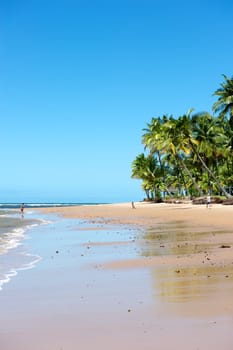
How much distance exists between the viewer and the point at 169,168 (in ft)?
329

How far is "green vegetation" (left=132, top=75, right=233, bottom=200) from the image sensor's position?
2302 inches

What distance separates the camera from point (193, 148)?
58.9 m

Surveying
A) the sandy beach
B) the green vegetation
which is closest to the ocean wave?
the sandy beach

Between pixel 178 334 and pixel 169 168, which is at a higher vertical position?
pixel 169 168

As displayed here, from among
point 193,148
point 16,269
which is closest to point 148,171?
point 193,148

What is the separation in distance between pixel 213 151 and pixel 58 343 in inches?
2489

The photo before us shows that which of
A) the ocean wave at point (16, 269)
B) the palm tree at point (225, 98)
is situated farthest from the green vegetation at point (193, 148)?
the ocean wave at point (16, 269)

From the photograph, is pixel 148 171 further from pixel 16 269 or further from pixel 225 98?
pixel 16 269

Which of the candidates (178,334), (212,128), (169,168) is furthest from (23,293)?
(169,168)

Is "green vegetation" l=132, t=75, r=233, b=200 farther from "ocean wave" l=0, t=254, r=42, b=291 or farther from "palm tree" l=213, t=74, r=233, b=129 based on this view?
"ocean wave" l=0, t=254, r=42, b=291

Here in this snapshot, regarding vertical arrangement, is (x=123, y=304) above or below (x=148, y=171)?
below

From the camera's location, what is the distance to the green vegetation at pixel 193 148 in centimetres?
5847

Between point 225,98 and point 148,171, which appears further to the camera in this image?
point 148,171

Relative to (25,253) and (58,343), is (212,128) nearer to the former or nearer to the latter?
(25,253)
